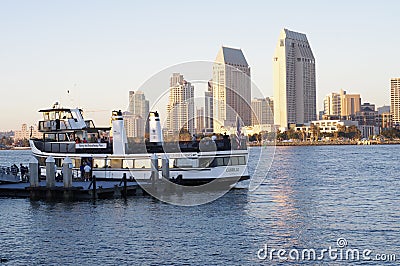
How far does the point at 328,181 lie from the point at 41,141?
3297 cm

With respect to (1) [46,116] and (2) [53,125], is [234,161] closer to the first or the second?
(2) [53,125]

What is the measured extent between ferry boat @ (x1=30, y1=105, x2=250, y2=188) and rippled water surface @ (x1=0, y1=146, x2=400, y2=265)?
2755mm

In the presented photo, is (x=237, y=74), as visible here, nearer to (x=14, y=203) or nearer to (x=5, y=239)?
(x=14, y=203)

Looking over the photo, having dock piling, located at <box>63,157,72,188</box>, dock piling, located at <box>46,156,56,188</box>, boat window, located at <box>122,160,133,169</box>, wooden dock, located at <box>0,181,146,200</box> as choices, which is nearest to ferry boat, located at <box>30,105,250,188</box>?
boat window, located at <box>122,160,133,169</box>

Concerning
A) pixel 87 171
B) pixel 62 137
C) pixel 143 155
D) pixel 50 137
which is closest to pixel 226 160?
pixel 143 155

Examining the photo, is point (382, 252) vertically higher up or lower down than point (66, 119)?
lower down

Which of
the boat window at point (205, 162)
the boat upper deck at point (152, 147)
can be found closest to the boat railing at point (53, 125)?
the boat upper deck at point (152, 147)

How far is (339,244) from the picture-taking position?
114 feet

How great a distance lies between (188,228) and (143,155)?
704 inches

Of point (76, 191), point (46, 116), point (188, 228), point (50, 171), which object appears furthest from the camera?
point (46, 116)

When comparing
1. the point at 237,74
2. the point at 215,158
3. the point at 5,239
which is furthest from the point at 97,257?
the point at 237,74

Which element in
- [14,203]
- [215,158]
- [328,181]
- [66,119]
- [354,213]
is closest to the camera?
[354,213]

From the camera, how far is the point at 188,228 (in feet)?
127

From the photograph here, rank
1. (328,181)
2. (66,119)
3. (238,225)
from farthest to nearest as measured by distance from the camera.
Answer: (328,181) < (66,119) < (238,225)
